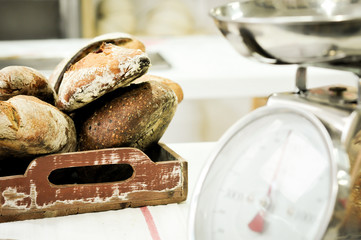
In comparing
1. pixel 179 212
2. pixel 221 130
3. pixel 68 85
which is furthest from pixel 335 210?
pixel 221 130

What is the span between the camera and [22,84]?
0.79 m

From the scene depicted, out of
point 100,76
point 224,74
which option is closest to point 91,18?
point 224,74

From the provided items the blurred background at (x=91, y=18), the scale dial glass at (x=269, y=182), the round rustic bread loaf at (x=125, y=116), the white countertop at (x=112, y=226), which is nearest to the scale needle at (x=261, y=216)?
the scale dial glass at (x=269, y=182)

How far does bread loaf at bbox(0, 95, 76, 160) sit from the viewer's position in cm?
68

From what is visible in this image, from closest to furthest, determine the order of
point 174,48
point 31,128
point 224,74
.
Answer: point 31,128 < point 224,74 < point 174,48

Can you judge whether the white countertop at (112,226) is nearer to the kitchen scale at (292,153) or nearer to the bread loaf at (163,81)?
the kitchen scale at (292,153)

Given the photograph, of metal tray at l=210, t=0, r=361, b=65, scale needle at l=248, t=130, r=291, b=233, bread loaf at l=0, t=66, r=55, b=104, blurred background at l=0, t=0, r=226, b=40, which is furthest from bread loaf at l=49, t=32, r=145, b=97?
blurred background at l=0, t=0, r=226, b=40

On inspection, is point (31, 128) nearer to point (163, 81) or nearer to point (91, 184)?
point (91, 184)

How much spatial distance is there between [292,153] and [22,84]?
445mm

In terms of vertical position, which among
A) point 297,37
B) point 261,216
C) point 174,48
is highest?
point 297,37

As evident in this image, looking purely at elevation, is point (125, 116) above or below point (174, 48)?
above

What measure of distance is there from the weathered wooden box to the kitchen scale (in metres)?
0.18

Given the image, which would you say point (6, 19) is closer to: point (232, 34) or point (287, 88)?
point (287, 88)

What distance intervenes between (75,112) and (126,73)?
5.0 inches
